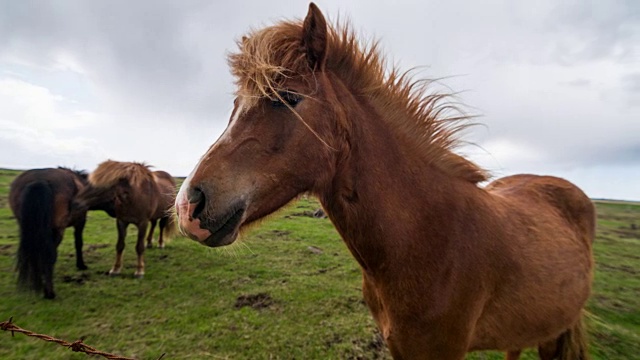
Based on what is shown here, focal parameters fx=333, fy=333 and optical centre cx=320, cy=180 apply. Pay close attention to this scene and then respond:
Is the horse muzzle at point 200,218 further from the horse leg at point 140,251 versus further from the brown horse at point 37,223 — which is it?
the horse leg at point 140,251

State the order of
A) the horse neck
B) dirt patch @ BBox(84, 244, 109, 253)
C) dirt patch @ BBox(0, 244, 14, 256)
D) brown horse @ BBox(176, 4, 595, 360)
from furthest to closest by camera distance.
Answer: dirt patch @ BBox(84, 244, 109, 253)
dirt patch @ BBox(0, 244, 14, 256)
the horse neck
brown horse @ BBox(176, 4, 595, 360)

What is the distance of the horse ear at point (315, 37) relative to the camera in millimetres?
1551

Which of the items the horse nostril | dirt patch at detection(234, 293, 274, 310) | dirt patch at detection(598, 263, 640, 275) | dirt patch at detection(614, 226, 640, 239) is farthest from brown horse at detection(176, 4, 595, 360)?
dirt patch at detection(614, 226, 640, 239)

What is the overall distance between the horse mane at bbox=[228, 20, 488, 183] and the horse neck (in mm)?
99

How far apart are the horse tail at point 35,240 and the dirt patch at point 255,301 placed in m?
3.15

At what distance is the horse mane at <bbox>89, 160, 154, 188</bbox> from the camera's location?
682 centimetres

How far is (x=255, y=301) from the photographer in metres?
5.43

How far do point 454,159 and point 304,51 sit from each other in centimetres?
111

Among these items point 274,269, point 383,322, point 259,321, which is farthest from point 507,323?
point 274,269

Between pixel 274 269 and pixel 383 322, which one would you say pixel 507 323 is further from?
pixel 274 269

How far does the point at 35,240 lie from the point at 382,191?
6.24 metres

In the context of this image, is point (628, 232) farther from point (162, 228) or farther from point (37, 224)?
point (37, 224)

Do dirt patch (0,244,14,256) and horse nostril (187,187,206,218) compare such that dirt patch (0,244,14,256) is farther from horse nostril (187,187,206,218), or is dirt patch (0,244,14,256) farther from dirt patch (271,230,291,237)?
horse nostril (187,187,206,218)

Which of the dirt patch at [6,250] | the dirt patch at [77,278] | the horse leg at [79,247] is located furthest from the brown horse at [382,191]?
the dirt patch at [6,250]
